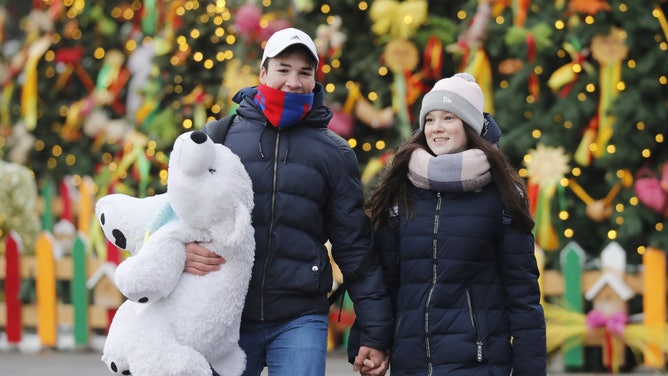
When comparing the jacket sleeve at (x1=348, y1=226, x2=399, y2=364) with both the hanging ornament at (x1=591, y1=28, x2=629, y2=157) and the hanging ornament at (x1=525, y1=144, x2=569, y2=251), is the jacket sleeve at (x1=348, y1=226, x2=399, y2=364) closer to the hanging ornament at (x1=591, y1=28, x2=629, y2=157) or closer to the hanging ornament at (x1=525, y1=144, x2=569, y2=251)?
the hanging ornament at (x1=525, y1=144, x2=569, y2=251)

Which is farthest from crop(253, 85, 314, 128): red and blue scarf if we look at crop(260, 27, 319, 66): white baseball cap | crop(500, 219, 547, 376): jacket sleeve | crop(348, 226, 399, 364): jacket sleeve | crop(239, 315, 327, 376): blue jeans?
crop(500, 219, 547, 376): jacket sleeve

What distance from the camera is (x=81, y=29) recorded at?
12219 millimetres

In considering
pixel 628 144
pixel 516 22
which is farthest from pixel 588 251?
pixel 516 22

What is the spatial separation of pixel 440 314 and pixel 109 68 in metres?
8.13

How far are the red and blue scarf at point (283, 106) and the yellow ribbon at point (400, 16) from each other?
438 centimetres

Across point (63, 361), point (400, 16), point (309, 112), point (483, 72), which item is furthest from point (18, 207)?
point (309, 112)

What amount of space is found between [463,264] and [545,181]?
3.89m

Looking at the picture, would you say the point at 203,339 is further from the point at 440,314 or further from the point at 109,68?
the point at 109,68

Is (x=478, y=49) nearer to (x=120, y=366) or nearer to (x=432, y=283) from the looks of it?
(x=432, y=283)

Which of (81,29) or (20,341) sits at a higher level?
(81,29)

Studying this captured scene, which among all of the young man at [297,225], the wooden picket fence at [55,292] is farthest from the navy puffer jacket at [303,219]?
the wooden picket fence at [55,292]

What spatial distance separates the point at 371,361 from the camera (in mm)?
4480

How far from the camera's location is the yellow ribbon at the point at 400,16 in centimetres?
873

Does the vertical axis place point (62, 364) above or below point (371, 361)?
below
